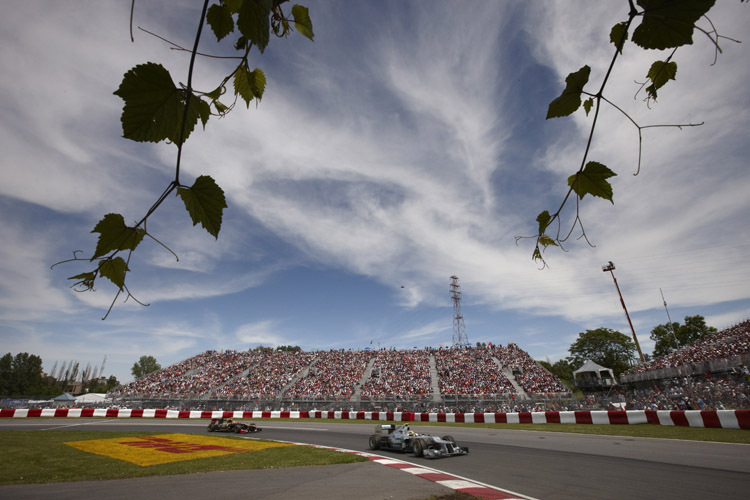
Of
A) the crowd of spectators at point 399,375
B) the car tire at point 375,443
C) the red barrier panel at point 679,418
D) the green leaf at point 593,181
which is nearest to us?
the green leaf at point 593,181

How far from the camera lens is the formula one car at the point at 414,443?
1083 centimetres

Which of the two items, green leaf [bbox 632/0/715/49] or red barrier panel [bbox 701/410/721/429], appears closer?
green leaf [bbox 632/0/715/49]

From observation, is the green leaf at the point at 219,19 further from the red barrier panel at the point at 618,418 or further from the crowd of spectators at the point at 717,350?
the crowd of spectators at the point at 717,350

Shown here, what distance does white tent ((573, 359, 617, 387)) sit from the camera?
3550 centimetres

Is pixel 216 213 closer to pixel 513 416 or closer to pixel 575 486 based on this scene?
pixel 575 486

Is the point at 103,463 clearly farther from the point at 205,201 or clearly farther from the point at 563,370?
the point at 563,370

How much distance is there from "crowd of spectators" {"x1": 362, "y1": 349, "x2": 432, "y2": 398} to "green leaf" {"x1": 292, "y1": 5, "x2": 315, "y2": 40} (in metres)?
32.3

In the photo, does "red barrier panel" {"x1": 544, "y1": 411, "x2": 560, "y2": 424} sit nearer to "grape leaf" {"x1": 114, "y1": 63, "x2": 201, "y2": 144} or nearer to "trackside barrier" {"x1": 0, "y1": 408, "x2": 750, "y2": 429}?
"trackside barrier" {"x1": 0, "y1": 408, "x2": 750, "y2": 429}

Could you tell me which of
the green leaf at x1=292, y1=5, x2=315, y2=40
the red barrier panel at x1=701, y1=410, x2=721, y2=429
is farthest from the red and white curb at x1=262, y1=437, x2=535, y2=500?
the red barrier panel at x1=701, y1=410, x2=721, y2=429

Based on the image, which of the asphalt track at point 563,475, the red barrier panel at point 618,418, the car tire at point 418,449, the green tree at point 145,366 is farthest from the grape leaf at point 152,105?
the green tree at point 145,366

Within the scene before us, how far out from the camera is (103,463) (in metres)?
9.82

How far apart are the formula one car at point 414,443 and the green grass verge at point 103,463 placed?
1993 mm

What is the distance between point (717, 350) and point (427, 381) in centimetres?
2266

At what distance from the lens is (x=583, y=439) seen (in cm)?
1284
